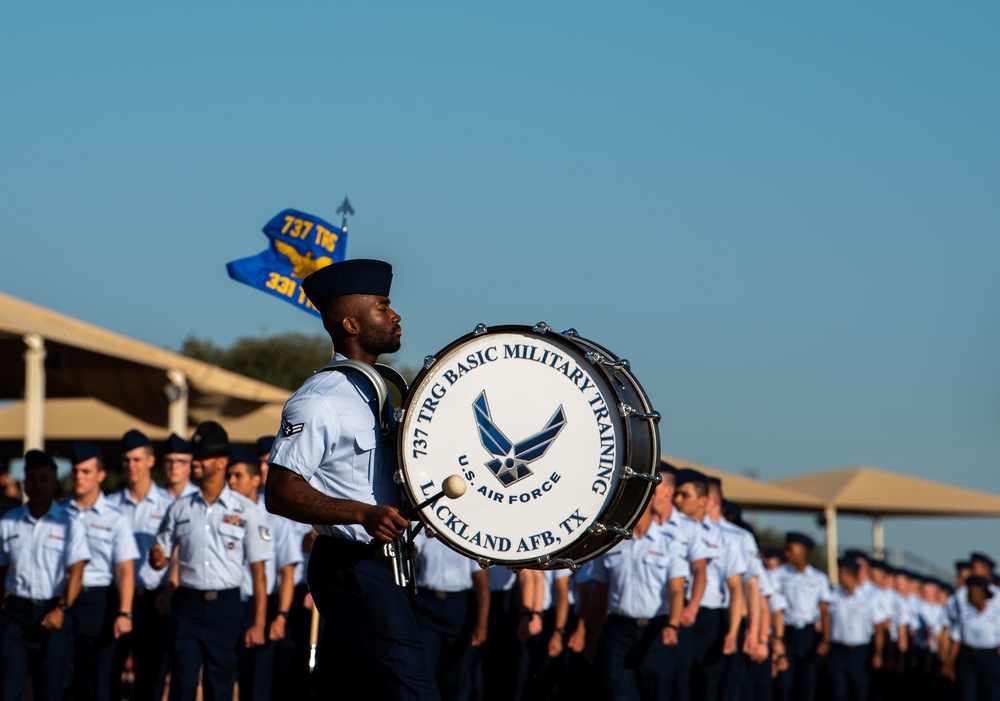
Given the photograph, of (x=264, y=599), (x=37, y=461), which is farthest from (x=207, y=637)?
(x=37, y=461)

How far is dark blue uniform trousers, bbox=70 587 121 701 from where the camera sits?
1122cm

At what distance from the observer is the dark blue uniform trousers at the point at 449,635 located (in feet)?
40.9

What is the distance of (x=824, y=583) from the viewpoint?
18.5 metres

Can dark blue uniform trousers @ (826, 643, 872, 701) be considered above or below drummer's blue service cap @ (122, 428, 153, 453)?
below

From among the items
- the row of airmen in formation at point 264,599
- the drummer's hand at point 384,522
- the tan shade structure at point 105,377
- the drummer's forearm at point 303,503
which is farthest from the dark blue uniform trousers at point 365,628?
the tan shade structure at point 105,377

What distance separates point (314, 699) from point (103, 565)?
6.01 meters

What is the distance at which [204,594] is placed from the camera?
1050 centimetres

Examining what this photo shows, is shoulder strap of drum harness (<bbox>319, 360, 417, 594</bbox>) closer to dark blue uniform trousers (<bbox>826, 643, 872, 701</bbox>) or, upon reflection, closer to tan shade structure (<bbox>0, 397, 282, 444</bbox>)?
dark blue uniform trousers (<bbox>826, 643, 872, 701</bbox>)

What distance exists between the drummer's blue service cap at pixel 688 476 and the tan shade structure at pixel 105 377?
6.04m

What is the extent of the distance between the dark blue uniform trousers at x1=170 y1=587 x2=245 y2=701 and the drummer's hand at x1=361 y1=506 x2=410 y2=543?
214 inches

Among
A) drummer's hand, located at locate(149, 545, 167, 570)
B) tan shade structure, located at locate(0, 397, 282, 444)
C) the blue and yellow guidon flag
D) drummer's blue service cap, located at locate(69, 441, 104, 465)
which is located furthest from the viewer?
tan shade structure, located at locate(0, 397, 282, 444)

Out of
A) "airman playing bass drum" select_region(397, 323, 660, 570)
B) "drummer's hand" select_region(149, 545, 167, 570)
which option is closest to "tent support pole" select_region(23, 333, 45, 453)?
"drummer's hand" select_region(149, 545, 167, 570)

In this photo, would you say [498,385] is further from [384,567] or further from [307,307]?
[307,307]

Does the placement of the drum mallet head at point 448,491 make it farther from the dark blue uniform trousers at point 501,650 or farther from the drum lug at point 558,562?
the dark blue uniform trousers at point 501,650
